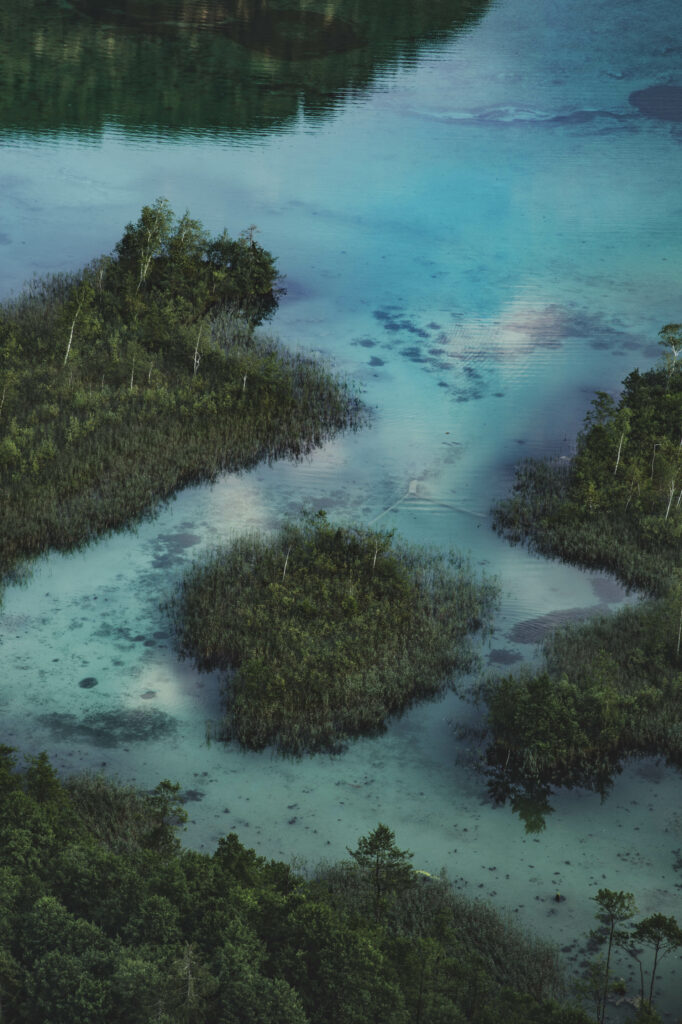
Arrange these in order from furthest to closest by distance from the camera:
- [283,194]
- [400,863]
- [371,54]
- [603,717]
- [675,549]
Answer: [371,54], [283,194], [675,549], [603,717], [400,863]

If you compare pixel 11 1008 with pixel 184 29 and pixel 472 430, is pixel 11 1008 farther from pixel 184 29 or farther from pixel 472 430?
pixel 184 29

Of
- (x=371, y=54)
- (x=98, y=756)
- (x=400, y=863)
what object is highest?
(x=371, y=54)

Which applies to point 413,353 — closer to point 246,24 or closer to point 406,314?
point 406,314

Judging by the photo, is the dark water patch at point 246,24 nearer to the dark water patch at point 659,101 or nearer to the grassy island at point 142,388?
the dark water patch at point 659,101

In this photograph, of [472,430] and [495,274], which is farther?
[495,274]

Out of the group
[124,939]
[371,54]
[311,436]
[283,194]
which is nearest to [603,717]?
[124,939]

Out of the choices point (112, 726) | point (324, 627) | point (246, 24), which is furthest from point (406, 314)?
point (246, 24)
